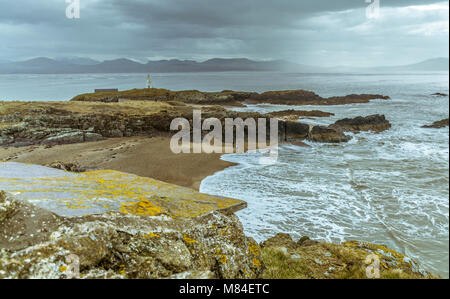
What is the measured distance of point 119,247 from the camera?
311 centimetres

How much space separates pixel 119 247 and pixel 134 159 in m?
17.9

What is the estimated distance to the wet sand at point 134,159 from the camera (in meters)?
17.3

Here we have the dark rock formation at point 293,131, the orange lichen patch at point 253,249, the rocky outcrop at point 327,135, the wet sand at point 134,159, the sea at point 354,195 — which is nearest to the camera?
the orange lichen patch at point 253,249

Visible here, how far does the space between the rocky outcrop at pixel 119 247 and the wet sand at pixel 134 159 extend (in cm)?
1131

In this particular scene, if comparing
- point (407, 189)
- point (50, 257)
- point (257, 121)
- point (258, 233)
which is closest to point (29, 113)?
point (257, 121)

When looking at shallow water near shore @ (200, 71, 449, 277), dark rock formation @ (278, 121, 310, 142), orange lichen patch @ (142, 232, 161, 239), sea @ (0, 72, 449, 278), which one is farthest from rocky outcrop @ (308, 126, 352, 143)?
orange lichen patch @ (142, 232, 161, 239)

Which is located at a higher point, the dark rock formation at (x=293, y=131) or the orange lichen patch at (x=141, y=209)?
the dark rock formation at (x=293, y=131)

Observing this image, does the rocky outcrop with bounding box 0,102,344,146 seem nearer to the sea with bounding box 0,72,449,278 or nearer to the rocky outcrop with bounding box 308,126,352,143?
the rocky outcrop with bounding box 308,126,352,143

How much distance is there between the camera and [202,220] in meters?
4.54

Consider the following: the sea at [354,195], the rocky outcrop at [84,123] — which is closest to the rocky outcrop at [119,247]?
the sea at [354,195]

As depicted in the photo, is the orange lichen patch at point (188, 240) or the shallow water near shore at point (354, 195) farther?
the shallow water near shore at point (354, 195)

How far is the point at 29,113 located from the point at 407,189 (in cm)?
3752

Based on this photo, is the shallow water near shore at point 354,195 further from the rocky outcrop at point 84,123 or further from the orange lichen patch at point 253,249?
the rocky outcrop at point 84,123
